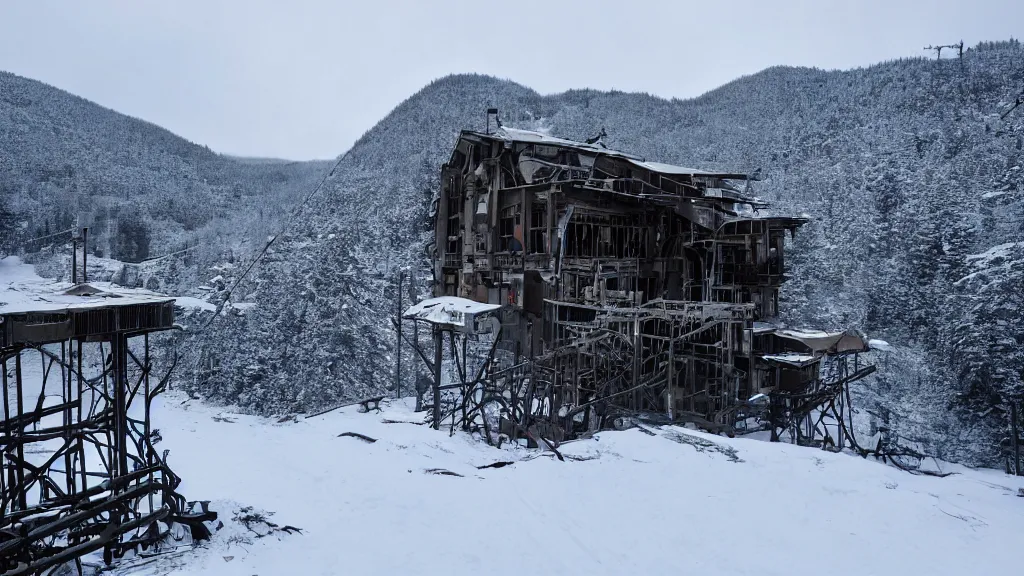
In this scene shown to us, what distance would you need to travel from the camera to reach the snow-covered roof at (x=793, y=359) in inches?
875

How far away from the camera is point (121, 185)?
83.1 m

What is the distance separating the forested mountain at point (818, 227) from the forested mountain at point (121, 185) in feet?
3.44

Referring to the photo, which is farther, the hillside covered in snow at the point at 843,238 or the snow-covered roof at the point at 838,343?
the hillside covered in snow at the point at 843,238

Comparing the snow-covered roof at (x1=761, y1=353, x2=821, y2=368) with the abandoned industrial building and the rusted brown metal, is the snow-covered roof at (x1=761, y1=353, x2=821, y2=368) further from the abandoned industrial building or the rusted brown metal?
the rusted brown metal

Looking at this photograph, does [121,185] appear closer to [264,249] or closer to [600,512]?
[264,249]

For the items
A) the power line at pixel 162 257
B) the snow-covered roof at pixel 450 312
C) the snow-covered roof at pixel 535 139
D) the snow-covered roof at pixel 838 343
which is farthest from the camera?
the power line at pixel 162 257

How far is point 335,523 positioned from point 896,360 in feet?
159

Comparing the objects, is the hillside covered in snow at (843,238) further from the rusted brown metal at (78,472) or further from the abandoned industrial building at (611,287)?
the rusted brown metal at (78,472)

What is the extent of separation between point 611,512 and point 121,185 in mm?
96920

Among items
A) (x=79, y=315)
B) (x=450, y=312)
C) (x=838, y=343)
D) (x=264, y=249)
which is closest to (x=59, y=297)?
(x=79, y=315)

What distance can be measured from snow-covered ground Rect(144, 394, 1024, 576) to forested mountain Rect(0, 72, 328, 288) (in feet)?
191

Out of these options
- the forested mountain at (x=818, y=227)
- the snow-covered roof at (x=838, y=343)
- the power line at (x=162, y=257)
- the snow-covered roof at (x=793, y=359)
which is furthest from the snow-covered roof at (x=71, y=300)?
the power line at (x=162, y=257)

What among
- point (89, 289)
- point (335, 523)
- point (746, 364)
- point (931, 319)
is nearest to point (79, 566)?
point (335, 523)

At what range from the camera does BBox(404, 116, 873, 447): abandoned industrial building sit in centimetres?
2184
